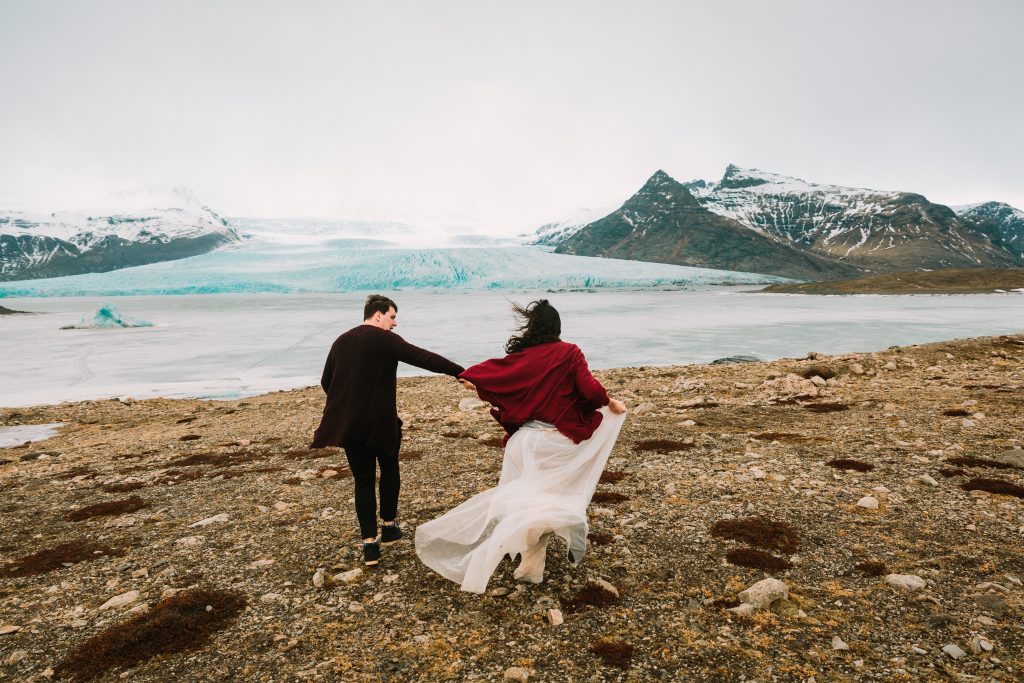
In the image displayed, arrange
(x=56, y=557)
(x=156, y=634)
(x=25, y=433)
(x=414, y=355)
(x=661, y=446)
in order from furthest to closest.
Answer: (x=25, y=433) < (x=661, y=446) < (x=56, y=557) < (x=414, y=355) < (x=156, y=634)

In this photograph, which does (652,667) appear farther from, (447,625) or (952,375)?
(952,375)

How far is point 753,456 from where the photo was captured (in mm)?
10320

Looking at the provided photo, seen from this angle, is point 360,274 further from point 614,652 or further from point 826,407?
point 614,652

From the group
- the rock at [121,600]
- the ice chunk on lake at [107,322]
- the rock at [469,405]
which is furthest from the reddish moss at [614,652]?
the ice chunk on lake at [107,322]

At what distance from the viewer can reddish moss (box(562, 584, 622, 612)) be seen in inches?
223

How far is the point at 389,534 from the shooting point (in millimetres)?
7219

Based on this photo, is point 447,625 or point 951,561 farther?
point 951,561

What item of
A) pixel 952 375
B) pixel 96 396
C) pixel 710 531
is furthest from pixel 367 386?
pixel 96 396

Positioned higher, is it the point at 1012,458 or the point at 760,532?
the point at 1012,458

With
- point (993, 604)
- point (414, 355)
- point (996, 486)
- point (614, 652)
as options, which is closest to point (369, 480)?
point (414, 355)

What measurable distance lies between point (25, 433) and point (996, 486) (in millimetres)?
23859

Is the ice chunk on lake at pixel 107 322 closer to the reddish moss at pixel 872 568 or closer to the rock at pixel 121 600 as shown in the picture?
the rock at pixel 121 600

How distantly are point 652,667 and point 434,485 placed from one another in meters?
5.64

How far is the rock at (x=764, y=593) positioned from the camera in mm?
5473
